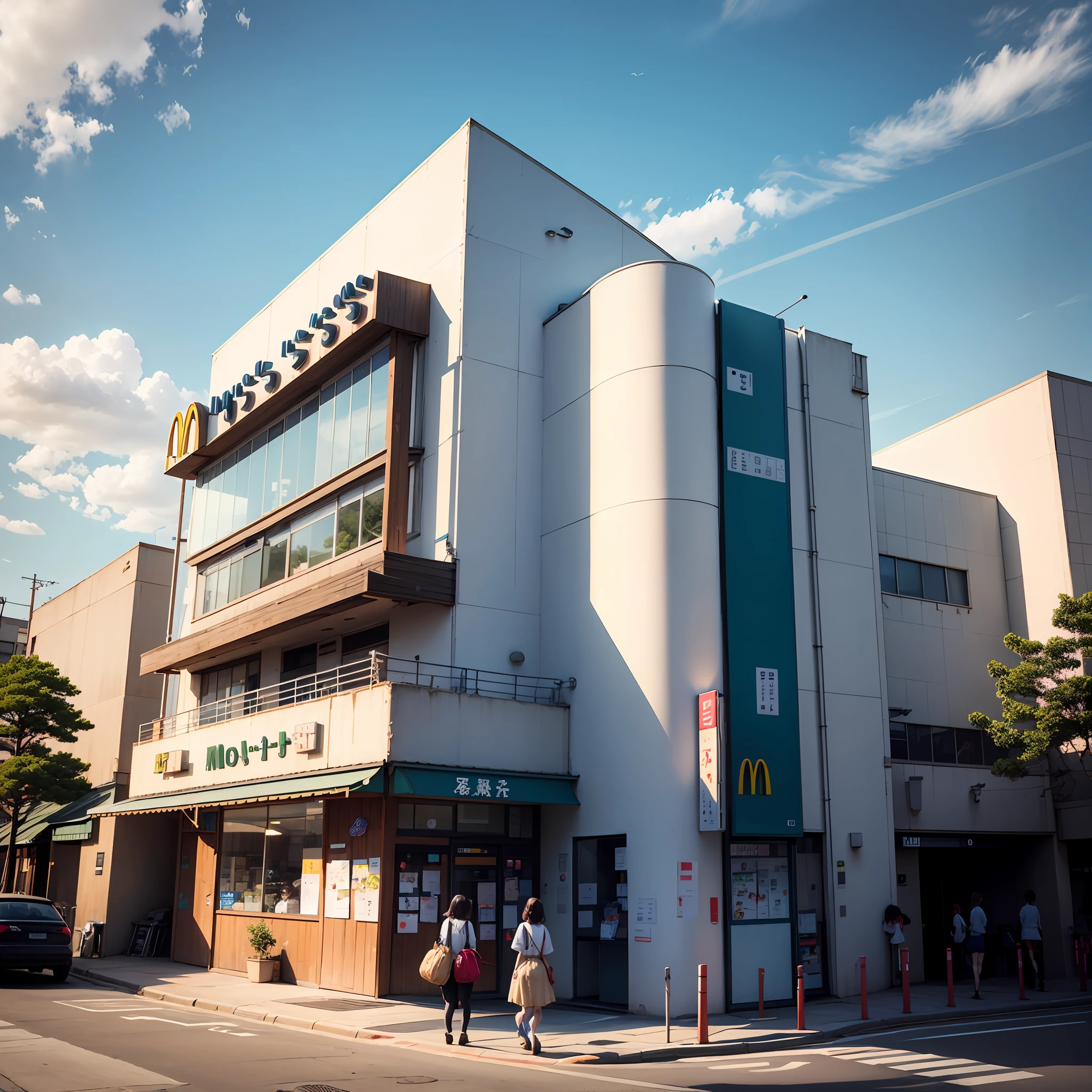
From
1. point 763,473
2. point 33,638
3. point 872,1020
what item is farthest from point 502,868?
point 33,638

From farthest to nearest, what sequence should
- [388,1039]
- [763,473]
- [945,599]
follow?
[945,599]
[763,473]
[388,1039]

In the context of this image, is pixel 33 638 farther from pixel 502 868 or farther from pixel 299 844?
pixel 502 868

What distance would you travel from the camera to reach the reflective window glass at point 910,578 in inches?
1049

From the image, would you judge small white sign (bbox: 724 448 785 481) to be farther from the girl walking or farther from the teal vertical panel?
the girl walking

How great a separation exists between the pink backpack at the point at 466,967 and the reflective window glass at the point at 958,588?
18402mm

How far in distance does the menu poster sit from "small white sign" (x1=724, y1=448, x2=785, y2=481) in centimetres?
1152

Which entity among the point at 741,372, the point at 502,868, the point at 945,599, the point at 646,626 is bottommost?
the point at 502,868

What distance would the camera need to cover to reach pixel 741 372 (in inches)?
835

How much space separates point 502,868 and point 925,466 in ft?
63.3

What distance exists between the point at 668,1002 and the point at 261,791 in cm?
1056

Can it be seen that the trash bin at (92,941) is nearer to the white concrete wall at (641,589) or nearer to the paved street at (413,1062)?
the paved street at (413,1062)

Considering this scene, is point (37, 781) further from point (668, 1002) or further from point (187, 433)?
point (668, 1002)

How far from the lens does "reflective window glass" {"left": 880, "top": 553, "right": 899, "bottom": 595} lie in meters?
26.2

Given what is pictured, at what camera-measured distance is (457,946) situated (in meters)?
13.9
